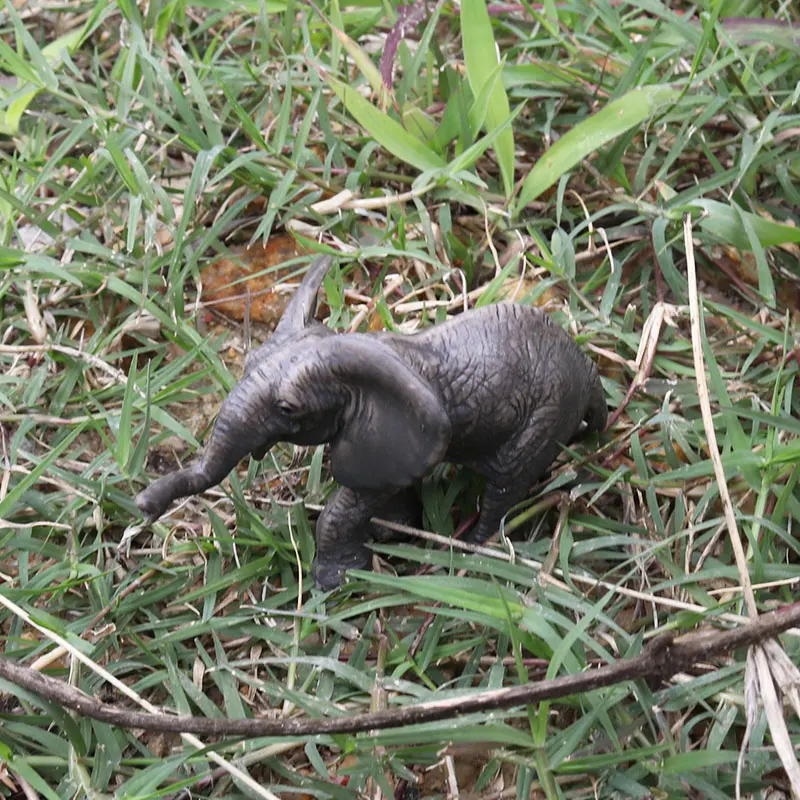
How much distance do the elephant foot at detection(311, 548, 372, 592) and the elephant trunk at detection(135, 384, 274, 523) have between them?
0.45 metres

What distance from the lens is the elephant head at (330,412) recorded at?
2276mm

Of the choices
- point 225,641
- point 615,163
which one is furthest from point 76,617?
point 615,163

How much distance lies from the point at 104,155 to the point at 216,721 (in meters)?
2.10

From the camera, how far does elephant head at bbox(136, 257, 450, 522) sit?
7.47 ft

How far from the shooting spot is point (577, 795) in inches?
88.0

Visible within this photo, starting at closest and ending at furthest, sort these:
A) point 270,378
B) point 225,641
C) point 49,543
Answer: point 270,378 < point 225,641 < point 49,543

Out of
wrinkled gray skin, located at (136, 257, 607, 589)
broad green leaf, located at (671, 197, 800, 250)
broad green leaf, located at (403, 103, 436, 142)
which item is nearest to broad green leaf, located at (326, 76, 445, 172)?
broad green leaf, located at (403, 103, 436, 142)

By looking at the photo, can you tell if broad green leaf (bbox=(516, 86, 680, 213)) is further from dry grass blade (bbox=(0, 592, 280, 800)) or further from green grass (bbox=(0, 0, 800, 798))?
dry grass blade (bbox=(0, 592, 280, 800))

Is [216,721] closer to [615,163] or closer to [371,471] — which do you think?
[371,471]

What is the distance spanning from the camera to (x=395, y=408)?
7.60 ft

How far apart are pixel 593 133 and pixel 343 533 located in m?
1.56

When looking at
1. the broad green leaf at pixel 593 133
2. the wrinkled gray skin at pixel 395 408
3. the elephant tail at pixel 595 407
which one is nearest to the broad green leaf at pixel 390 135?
the broad green leaf at pixel 593 133

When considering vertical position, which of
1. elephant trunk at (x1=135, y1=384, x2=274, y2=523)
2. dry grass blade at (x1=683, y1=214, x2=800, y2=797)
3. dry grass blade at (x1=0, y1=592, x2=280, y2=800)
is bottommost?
dry grass blade at (x1=0, y1=592, x2=280, y2=800)

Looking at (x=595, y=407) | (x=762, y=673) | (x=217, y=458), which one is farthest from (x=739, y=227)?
(x=217, y=458)
